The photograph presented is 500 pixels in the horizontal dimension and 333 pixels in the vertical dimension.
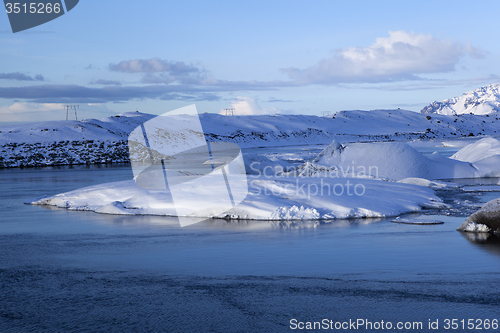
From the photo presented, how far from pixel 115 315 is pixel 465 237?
683 centimetres

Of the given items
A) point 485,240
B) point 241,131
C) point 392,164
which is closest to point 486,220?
point 485,240

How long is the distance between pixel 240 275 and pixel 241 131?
81.4m

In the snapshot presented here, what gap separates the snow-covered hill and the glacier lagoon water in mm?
35238

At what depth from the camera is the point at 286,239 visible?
30.5 feet

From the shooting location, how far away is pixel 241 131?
288 ft

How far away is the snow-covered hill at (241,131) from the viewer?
45531 mm

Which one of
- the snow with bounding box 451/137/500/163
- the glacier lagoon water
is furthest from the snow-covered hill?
the glacier lagoon water

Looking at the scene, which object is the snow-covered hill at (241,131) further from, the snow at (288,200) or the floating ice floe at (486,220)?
the floating ice floe at (486,220)

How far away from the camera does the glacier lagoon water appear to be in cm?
530

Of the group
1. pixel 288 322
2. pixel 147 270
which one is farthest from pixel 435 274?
pixel 147 270

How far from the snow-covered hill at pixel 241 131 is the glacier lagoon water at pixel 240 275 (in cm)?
3524

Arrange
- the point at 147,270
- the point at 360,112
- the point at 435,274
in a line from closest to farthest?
the point at 435,274 < the point at 147,270 < the point at 360,112

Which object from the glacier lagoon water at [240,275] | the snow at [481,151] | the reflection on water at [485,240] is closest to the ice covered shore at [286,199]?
the glacier lagoon water at [240,275]

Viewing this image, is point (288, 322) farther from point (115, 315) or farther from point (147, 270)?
point (147, 270)
